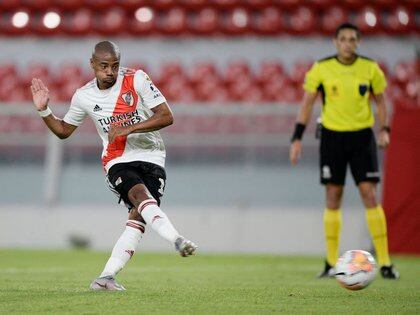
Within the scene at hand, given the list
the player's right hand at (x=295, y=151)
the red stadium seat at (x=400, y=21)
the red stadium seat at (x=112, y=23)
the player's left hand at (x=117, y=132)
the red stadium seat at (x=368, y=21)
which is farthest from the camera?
the red stadium seat at (x=112, y=23)

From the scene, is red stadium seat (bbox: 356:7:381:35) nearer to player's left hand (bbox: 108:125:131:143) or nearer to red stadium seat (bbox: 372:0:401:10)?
red stadium seat (bbox: 372:0:401:10)

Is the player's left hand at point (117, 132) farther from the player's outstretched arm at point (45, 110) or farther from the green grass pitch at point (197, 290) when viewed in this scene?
the green grass pitch at point (197, 290)

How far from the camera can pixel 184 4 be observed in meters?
16.6

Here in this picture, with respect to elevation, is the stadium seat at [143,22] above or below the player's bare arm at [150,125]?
above

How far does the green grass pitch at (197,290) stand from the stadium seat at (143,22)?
7.68 meters

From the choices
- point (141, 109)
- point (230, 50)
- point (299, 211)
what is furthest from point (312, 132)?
point (141, 109)

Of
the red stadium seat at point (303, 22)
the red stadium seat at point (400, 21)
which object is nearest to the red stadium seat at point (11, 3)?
the red stadium seat at point (303, 22)

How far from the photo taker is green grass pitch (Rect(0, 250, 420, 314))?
4.77 metres

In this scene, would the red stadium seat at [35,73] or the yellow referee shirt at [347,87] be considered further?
the red stadium seat at [35,73]

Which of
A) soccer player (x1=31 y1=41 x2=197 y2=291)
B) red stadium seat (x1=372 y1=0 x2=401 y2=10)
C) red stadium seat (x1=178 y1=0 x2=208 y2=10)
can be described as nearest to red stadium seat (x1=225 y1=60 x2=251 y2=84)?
red stadium seat (x1=178 y1=0 x2=208 y2=10)

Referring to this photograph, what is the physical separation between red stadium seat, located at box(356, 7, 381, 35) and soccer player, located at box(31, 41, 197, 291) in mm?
10629

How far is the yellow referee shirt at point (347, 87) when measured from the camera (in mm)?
7676

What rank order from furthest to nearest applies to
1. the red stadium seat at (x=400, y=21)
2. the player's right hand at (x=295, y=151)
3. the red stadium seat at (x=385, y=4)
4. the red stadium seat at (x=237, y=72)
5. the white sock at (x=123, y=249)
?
the red stadium seat at (x=385, y=4), the red stadium seat at (x=400, y=21), the red stadium seat at (x=237, y=72), the player's right hand at (x=295, y=151), the white sock at (x=123, y=249)

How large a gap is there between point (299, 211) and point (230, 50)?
5514 millimetres
